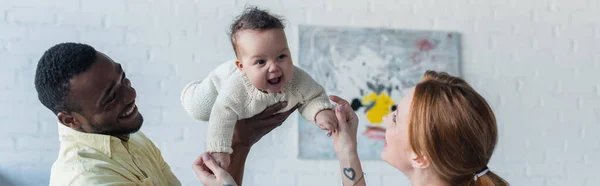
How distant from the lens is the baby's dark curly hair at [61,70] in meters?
1.47

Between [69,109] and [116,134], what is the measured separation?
0.42 ft

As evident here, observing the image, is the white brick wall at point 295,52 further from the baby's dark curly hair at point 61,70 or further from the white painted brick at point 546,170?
the baby's dark curly hair at point 61,70

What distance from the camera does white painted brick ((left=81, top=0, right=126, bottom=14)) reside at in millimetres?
3199

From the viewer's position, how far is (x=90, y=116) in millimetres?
1541

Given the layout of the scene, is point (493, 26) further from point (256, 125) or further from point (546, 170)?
point (256, 125)

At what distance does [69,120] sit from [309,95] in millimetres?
614

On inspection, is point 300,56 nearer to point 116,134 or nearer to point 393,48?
point 393,48

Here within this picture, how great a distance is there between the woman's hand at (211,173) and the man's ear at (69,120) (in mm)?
300

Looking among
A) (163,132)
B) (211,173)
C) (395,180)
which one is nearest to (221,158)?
(211,173)

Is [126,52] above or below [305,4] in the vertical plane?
below

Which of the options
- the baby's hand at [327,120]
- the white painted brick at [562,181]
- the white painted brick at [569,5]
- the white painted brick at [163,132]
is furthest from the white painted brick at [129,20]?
the white painted brick at [562,181]

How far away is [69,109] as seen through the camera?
1.52 m

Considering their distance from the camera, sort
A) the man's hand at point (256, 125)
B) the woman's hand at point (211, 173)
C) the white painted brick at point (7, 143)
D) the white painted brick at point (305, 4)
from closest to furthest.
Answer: the woman's hand at point (211, 173)
the man's hand at point (256, 125)
the white painted brick at point (7, 143)
the white painted brick at point (305, 4)

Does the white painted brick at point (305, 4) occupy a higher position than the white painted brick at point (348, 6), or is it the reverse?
the white painted brick at point (305, 4)
